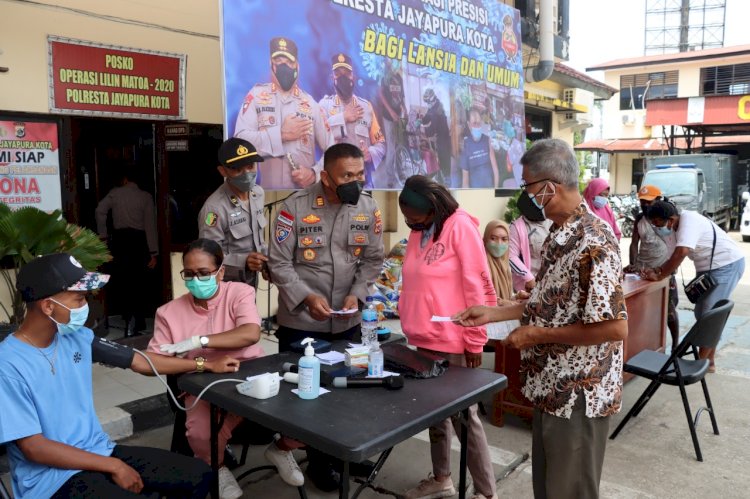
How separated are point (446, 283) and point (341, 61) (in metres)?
2.43

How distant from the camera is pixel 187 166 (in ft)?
19.7

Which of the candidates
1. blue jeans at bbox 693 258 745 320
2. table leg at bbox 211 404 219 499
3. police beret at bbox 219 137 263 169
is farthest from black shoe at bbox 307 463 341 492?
blue jeans at bbox 693 258 745 320

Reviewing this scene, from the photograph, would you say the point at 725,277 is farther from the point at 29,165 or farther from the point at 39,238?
the point at 29,165

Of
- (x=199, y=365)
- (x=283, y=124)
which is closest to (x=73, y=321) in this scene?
(x=199, y=365)

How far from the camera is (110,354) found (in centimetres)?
257

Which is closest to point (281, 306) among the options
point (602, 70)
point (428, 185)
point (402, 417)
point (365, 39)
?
point (428, 185)

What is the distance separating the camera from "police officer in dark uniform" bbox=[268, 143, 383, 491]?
3367 millimetres

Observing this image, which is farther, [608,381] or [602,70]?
[602,70]

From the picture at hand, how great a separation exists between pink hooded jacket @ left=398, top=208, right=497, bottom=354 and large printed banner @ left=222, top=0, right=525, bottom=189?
58.8 inches

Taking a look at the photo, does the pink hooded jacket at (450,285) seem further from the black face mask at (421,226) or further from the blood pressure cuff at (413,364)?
the blood pressure cuff at (413,364)

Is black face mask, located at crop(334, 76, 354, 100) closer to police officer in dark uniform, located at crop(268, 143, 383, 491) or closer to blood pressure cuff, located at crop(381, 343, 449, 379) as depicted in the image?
police officer in dark uniform, located at crop(268, 143, 383, 491)

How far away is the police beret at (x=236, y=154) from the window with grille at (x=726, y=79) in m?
30.8

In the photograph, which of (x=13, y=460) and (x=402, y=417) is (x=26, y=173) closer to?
(x=13, y=460)

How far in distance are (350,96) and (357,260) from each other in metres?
1.84
